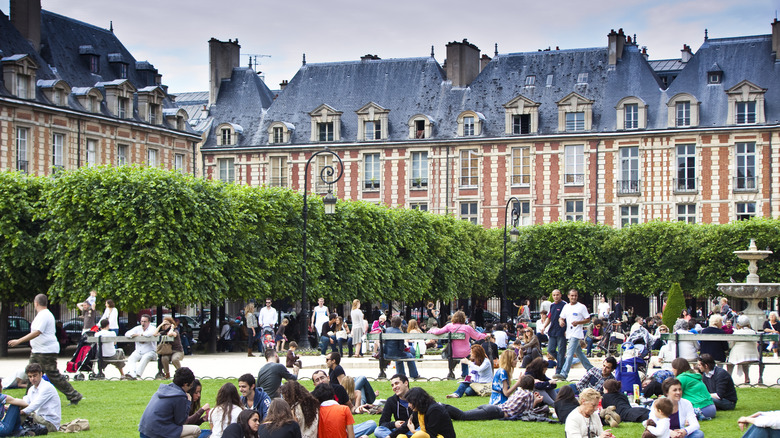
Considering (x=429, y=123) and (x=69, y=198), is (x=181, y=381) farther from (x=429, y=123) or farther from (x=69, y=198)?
(x=429, y=123)

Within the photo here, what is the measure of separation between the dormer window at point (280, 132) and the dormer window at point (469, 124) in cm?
889

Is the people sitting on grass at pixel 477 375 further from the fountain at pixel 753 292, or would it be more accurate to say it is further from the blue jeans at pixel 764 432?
the fountain at pixel 753 292

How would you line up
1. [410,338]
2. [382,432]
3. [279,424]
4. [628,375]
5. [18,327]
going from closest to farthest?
[279,424]
[382,432]
[628,375]
[410,338]
[18,327]

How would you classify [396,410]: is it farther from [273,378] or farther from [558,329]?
[558,329]

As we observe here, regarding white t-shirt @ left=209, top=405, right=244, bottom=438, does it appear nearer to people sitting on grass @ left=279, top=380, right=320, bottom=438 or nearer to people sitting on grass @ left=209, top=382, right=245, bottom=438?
people sitting on grass @ left=209, top=382, right=245, bottom=438

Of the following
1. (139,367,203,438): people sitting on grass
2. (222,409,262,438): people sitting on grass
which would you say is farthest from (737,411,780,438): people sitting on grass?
(139,367,203,438): people sitting on grass

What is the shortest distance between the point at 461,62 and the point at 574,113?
6.62 metres

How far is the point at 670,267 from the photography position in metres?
44.4

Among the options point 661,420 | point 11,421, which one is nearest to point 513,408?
point 661,420

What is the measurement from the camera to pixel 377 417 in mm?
14297

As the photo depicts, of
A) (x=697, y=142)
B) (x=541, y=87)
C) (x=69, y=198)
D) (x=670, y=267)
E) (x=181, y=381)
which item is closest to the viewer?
(x=181, y=381)

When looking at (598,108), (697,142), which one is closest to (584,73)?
(598,108)

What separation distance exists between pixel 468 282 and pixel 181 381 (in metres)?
33.5

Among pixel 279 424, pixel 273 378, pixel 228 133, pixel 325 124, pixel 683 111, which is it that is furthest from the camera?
pixel 228 133
